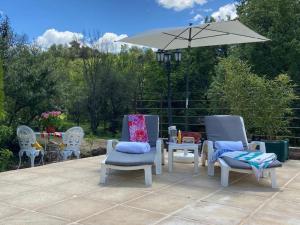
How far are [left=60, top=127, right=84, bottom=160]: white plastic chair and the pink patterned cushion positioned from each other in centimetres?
160

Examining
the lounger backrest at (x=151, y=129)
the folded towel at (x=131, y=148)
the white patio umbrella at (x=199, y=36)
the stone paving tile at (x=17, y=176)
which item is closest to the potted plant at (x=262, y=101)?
the white patio umbrella at (x=199, y=36)

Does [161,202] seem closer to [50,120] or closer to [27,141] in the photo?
[27,141]

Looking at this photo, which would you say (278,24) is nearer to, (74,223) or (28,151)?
(28,151)

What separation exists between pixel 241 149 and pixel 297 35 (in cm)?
761

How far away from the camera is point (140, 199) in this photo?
4.31 m

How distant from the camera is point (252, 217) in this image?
3688mm

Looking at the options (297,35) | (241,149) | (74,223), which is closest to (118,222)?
(74,223)

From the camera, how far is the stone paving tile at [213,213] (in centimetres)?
356

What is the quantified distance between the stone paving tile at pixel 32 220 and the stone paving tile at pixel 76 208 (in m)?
0.11

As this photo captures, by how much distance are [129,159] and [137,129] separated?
152 cm

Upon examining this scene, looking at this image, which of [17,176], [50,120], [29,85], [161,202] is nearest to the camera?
[161,202]

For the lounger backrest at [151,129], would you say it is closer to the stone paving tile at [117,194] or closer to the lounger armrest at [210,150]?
the lounger armrest at [210,150]

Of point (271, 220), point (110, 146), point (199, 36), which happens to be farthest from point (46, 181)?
point (199, 36)

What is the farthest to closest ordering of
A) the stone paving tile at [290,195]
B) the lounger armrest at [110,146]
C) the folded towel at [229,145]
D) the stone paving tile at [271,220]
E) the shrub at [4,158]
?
the shrub at [4,158] < the lounger armrest at [110,146] < the folded towel at [229,145] < the stone paving tile at [290,195] < the stone paving tile at [271,220]
